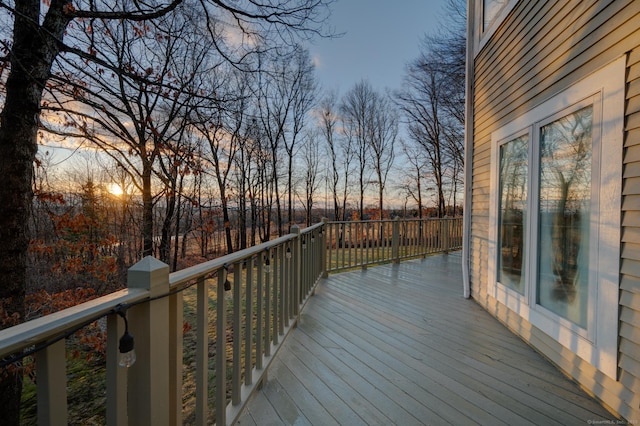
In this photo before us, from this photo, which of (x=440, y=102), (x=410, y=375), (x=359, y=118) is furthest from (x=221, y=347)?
(x=359, y=118)

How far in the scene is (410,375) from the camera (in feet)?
7.01

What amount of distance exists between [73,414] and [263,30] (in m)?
5.15

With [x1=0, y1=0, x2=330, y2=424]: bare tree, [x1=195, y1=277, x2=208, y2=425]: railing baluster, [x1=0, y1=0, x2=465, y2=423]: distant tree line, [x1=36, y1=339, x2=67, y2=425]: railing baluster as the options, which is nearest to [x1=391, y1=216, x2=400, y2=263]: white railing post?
[x1=0, y1=0, x2=465, y2=423]: distant tree line

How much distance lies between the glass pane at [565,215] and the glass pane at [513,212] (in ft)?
0.94

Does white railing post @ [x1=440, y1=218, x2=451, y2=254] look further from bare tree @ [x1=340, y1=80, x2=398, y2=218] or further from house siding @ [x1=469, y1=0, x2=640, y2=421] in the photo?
bare tree @ [x1=340, y1=80, x2=398, y2=218]

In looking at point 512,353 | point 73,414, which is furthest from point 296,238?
point 73,414

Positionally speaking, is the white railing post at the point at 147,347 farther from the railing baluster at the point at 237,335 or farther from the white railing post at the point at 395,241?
the white railing post at the point at 395,241

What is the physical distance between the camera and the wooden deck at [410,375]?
1728mm

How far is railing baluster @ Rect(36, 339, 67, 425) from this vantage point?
645 mm

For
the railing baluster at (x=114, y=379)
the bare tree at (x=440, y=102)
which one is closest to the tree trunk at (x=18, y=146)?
the railing baluster at (x=114, y=379)

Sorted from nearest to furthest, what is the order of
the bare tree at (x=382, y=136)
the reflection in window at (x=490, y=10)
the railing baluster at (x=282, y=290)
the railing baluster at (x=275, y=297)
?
the railing baluster at (x=275, y=297), the railing baluster at (x=282, y=290), the reflection in window at (x=490, y=10), the bare tree at (x=382, y=136)

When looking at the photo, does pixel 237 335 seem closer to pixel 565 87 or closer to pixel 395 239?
pixel 565 87

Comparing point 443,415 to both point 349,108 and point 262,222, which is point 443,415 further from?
point 349,108

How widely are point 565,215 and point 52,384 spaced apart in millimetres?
2992
